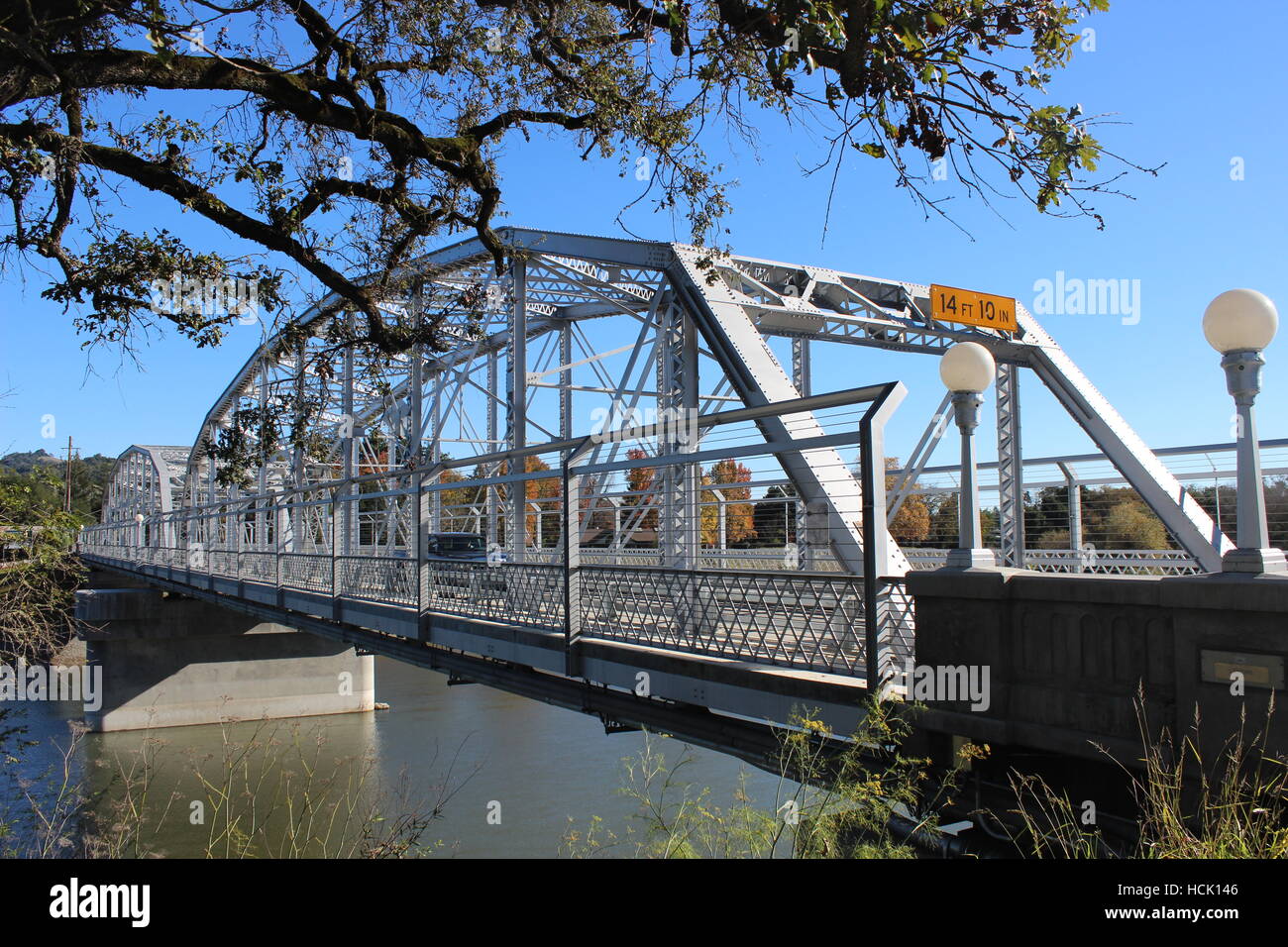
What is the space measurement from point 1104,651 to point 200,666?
30.8 meters

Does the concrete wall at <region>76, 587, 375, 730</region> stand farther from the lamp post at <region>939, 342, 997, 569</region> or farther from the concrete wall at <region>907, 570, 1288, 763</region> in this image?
the concrete wall at <region>907, 570, 1288, 763</region>

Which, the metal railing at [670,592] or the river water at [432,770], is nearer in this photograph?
the metal railing at [670,592]

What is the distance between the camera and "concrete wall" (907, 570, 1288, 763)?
3965mm

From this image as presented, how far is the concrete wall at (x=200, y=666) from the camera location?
95.1 feet

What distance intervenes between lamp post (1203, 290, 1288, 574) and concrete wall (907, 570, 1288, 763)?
0.25 metres

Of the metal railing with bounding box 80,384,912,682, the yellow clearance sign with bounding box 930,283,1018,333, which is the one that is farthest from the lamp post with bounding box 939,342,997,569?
the yellow clearance sign with bounding box 930,283,1018,333

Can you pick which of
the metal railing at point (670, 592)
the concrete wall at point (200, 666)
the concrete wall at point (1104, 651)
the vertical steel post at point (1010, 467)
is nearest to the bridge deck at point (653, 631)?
the metal railing at point (670, 592)

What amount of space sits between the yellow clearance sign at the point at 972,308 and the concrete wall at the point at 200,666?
20.5 metres

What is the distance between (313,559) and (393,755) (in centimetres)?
901

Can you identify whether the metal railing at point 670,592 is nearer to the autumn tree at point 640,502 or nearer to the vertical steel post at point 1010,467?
the autumn tree at point 640,502

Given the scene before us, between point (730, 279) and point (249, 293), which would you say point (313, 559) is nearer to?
point (730, 279)

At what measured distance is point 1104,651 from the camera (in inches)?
179
